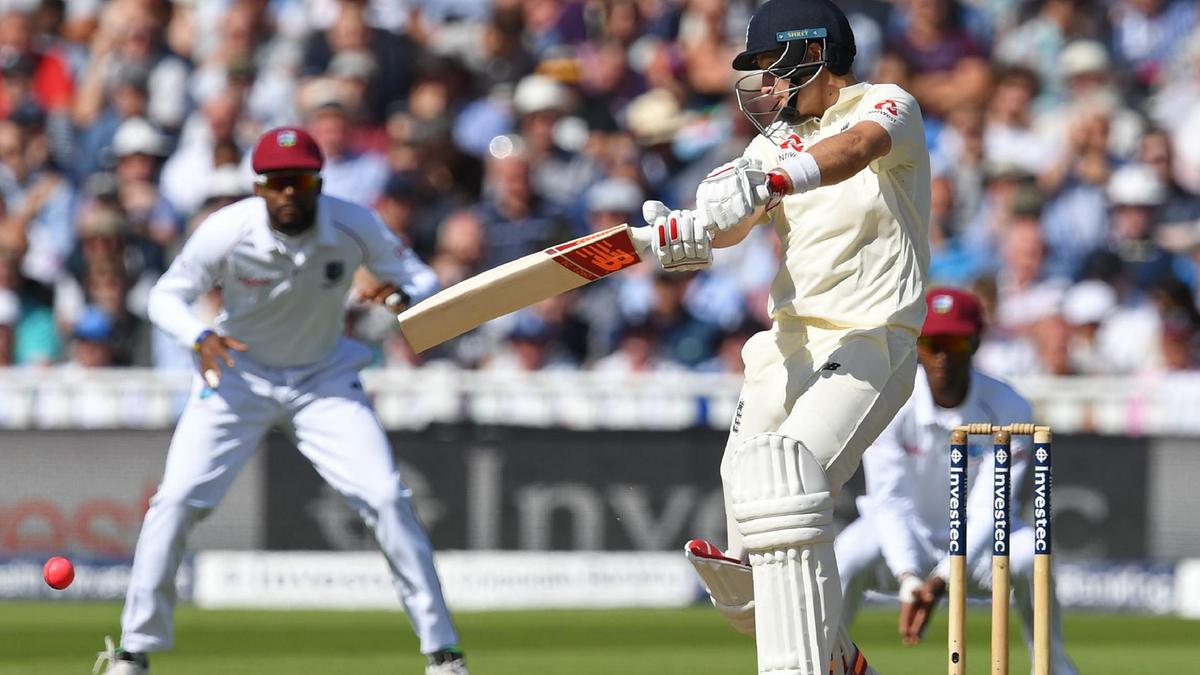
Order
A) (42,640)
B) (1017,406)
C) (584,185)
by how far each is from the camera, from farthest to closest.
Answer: (584,185), (42,640), (1017,406)

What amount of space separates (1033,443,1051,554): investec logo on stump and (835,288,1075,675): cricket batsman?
1348mm

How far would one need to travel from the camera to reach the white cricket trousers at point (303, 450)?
19.5ft

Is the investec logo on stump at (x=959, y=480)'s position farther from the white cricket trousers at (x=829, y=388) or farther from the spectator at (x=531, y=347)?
the spectator at (x=531, y=347)

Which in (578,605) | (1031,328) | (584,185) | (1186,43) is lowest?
(578,605)

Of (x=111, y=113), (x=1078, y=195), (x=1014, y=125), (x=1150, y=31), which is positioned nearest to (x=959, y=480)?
(x=1078, y=195)

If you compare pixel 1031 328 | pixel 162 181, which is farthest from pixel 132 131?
pixel 1031 328

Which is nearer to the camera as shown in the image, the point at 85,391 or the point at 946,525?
the point at 946,525

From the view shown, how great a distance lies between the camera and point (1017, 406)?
6039 millimetres

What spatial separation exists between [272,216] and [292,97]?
5094 millimetres

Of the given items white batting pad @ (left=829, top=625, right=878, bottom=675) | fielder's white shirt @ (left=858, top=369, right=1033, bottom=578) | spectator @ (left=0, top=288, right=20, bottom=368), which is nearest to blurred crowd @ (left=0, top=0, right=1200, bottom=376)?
spectator @ (left=0, top=288, right=20, bottom=368)

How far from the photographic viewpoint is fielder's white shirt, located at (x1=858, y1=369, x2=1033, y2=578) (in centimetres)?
584

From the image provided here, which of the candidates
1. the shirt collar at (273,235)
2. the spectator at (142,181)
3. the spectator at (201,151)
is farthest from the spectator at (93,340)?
the shirt collar at (273,235)

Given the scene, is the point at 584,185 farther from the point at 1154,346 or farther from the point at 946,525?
the point at 946,525

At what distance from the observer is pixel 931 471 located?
6277mm
